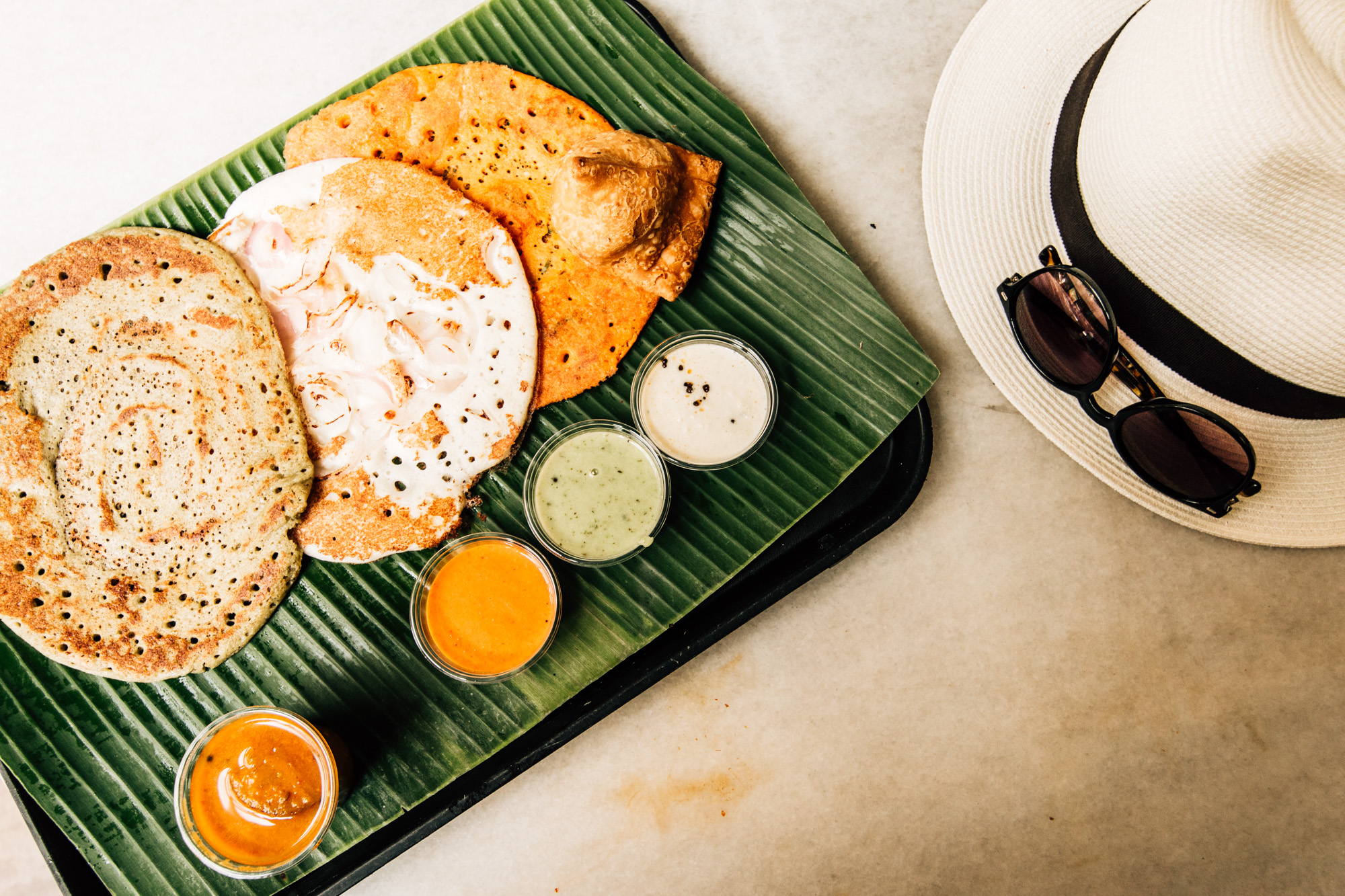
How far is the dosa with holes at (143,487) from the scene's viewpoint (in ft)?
5.94

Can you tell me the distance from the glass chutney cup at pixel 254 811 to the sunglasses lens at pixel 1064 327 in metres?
2.28

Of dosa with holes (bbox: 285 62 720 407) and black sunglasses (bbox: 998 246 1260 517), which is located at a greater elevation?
dosa with holes (bbox: 285 62 720 407)

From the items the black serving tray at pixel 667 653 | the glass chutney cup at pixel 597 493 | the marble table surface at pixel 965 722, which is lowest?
the marble table surface at pixel 965 722

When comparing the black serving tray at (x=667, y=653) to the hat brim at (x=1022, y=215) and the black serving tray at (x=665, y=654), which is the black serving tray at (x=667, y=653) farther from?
the hat brim at (x=1022, y=215)

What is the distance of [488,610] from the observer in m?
1.82

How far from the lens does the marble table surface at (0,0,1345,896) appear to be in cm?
205

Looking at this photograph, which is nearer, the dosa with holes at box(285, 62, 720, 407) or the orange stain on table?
the orange stain on table

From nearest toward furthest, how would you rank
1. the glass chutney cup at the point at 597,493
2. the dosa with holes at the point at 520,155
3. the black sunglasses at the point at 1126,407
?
the black sunglasses at the point at 1126,407
the glass chutney cup at the point at 597,493
the dosa with holes at the point at 520,155

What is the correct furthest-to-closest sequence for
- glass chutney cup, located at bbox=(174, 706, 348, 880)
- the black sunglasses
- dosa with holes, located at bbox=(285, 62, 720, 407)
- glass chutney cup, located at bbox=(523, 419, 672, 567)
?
1. dosa with holes, located at bbox=(285, 62, 720, 407)
2. glass chutney cup, located at bbox=(523, 419, 672, 567)
3. the black sunglasses
4. glass chutney cup, located at bbox=(174, 706, 348, 880)

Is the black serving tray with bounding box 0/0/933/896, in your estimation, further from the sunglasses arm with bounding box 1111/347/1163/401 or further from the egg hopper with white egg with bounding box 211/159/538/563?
the egg hopper with white egg with bounding box 211/159/538/563

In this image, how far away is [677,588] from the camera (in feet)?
6.21

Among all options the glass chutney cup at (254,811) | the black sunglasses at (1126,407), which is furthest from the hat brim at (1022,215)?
the glass chutney cup at (254,811)

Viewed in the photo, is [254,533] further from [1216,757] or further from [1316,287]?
[1216,757]

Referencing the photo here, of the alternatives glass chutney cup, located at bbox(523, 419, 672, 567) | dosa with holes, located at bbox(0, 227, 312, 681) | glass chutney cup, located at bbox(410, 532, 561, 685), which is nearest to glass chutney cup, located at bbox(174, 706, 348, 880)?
dosa with holes, located at bbox(0, 227, 312, 681)
